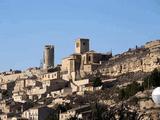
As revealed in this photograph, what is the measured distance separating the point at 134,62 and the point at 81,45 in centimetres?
1265

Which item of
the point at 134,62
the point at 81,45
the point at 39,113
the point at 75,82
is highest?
the point at 81,45

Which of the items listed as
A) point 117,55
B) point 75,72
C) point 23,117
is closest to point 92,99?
point 23,117

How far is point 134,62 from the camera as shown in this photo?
7256 centimetres

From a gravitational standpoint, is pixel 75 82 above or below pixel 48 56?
below

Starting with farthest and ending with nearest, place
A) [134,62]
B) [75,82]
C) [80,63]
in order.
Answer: [80,63] → [75,82] → [134,62]

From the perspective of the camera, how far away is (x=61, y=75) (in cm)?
7819

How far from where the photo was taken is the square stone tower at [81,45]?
83.6m

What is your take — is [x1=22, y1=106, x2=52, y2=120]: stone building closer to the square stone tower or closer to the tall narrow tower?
Result: the square stone tower

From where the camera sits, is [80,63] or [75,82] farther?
[80,63]

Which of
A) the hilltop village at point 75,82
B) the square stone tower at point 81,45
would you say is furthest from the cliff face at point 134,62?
the square stone tower at point 81,45

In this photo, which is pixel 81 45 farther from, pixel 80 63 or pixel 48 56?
pixel 48 56

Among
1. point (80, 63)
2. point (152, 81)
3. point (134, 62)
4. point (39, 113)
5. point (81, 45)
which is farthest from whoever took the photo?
point (81, 45)

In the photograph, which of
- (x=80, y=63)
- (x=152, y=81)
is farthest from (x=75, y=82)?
(x=152, y=81)

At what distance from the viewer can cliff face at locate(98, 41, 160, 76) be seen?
230 feet
